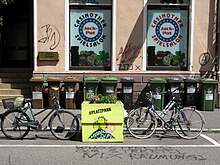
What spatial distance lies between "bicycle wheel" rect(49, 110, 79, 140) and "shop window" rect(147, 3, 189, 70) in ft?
17.4

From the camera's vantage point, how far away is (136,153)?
677 centimetres

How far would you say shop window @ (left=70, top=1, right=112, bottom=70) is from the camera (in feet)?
40.2

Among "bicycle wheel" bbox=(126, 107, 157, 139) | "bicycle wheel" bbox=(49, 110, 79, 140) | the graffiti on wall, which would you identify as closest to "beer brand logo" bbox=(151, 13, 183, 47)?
the graffiti on wall

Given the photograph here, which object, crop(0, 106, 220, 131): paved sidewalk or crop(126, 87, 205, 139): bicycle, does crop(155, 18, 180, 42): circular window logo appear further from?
crop(126, 87, 205, 139): bicycle

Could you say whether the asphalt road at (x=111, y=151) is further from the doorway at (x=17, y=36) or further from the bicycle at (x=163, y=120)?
the doorway at (x=17, y=36)

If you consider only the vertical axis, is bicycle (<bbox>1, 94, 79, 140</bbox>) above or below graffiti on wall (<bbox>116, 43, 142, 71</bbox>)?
below

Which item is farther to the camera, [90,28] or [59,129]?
[90,28]

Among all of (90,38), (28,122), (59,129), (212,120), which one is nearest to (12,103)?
(28,122)

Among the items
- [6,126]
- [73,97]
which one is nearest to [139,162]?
[6,126]

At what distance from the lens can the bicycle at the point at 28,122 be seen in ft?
25.3

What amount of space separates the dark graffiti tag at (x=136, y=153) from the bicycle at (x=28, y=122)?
846 millimetres

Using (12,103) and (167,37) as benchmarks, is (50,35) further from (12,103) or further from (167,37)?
(12,103)

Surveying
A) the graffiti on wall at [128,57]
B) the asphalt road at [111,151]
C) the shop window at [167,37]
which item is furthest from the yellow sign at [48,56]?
the asphalt road at [111,151]

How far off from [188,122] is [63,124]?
2793 millimetres
